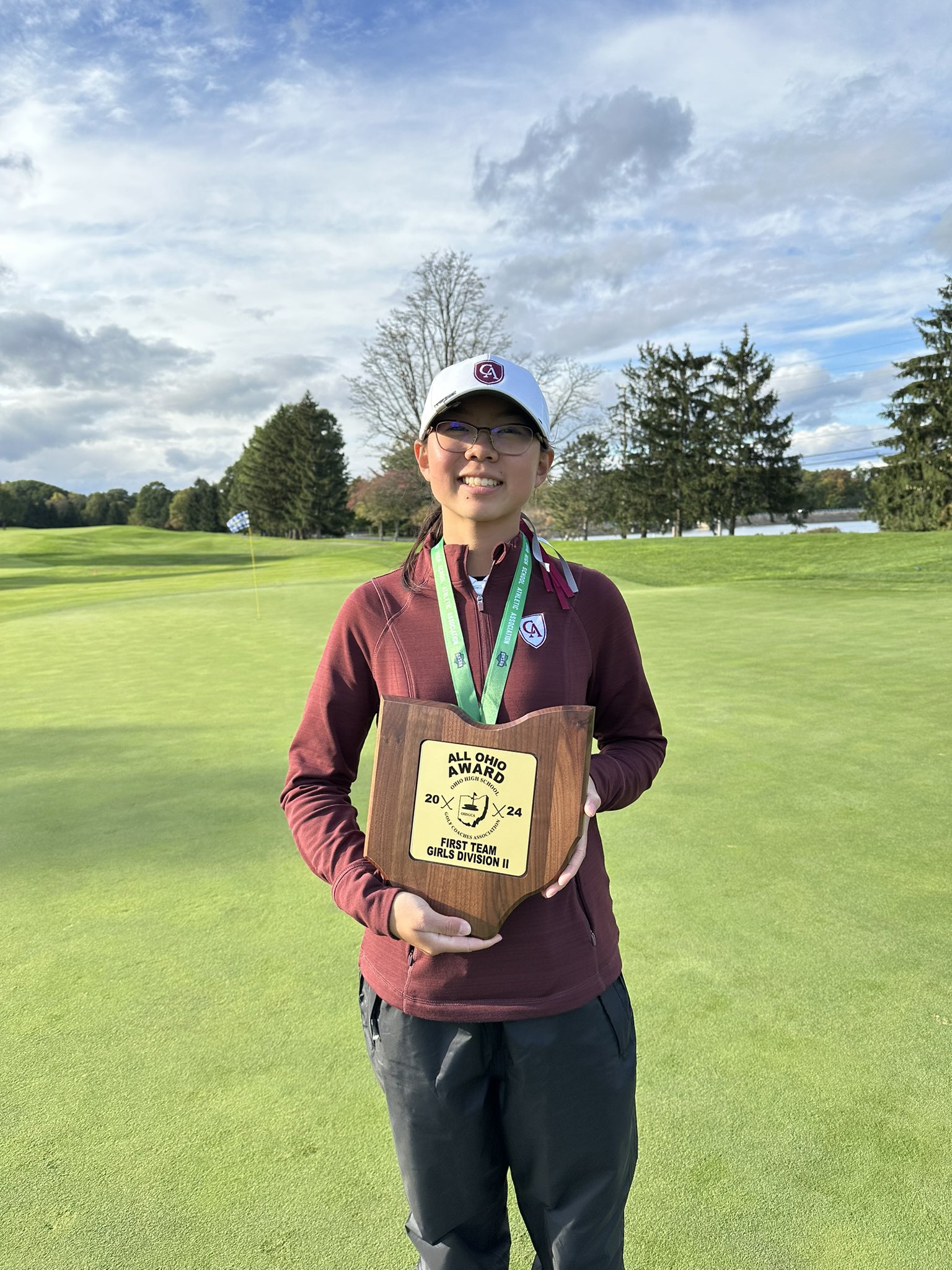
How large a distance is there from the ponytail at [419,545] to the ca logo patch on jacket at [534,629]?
220 mm

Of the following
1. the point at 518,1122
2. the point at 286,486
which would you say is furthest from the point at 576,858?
the point at 286,486

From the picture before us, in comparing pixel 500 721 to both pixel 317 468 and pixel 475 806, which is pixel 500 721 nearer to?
pixel 475 806

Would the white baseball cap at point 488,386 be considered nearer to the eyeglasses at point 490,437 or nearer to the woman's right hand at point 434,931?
the eyeglasses at point 490,437

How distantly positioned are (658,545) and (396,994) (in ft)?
92.7

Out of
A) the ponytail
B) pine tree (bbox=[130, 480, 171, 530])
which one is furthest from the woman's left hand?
pine tree (bbox=[130, 480, 171, 530])

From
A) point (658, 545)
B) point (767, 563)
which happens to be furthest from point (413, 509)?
point (767, 563)

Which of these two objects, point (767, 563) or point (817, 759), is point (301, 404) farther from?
point (817, 759)

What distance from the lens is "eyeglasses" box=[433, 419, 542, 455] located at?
1668 millimetres

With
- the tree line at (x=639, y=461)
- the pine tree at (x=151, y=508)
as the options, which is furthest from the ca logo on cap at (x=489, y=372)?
the pine tree at (x=151, y=508)

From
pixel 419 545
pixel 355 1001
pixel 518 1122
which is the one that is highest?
pixel 419 545

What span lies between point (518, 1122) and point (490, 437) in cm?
125

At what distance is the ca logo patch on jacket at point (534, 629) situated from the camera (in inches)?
64.7

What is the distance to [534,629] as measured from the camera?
165 cm

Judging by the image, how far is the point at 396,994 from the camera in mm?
1563
